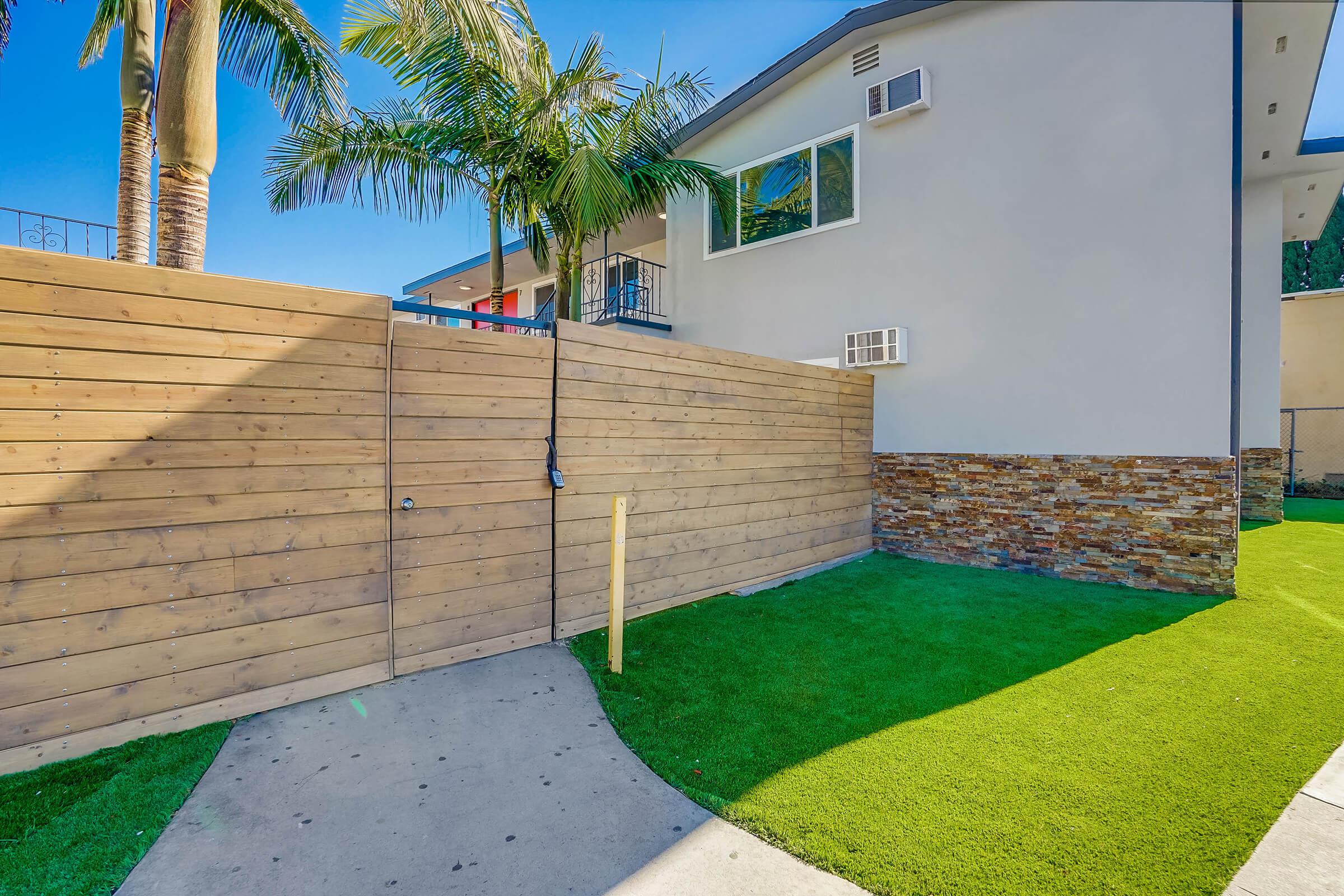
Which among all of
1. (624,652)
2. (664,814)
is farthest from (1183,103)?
(664,814)

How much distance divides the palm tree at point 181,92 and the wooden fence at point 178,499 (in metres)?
1.95

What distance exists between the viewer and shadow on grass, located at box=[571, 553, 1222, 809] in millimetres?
2857

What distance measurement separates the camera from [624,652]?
13.1ft

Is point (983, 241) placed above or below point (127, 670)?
above

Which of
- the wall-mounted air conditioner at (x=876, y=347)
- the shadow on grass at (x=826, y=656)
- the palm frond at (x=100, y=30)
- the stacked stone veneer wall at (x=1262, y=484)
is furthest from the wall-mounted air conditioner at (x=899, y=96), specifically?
the stacked stone veneer wall at (x=1262, y=484)

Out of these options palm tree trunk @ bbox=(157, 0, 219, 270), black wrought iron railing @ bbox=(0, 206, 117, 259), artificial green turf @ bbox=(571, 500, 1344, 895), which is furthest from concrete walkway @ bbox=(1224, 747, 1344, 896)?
black wrought iron railing @ bbox=(0, 206, 117, 259)

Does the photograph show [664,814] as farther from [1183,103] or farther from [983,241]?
[1183,103]

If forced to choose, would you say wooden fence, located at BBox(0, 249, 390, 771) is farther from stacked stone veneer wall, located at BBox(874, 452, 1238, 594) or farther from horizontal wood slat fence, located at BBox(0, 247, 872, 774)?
stacked stone veneer wall, located at BBox(874, 452, 1238, 594)

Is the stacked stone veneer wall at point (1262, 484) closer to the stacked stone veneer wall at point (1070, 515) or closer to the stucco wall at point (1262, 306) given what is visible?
the stucco wall at point (1262, 306)

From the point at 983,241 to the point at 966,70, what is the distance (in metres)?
1.97

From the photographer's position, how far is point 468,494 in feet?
12.2

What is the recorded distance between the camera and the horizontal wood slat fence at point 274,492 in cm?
246

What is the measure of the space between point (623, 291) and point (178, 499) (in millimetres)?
8251

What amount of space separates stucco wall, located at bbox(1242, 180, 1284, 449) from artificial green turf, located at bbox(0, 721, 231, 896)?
43.8 feet
